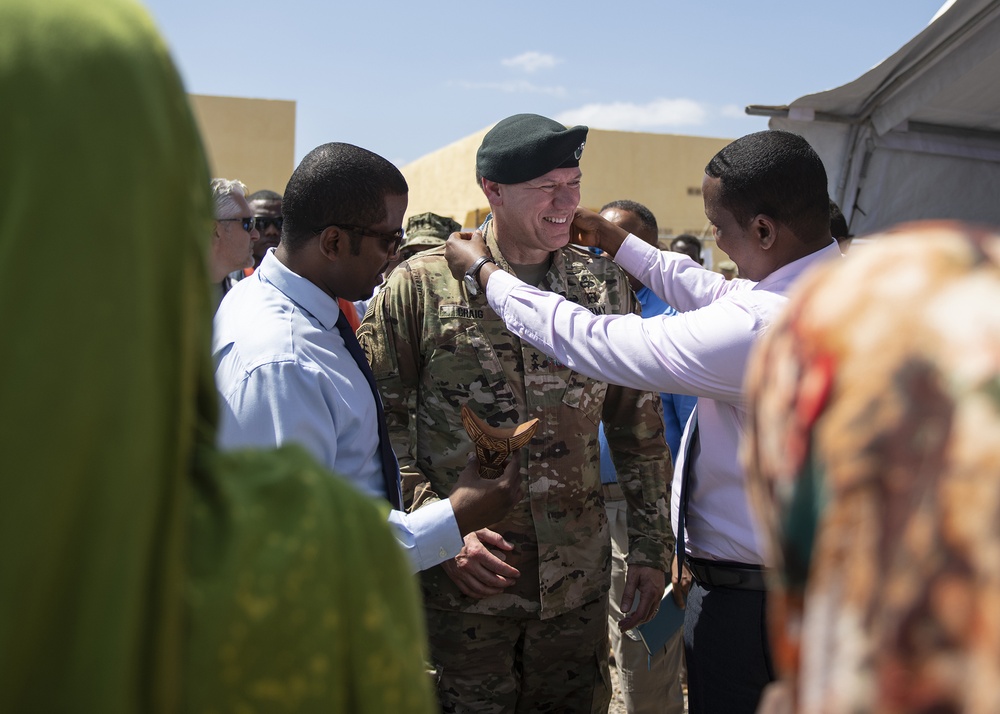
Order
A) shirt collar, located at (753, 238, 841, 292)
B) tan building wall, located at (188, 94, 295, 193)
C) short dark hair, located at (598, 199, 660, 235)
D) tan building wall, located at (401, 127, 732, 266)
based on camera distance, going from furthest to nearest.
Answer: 1. tan building wall, located at (188, 94, 295, 193)
2. tan building wall, located at (401, 127, 732, 266)
3. short dark hair, located at (598, 199, 660, 235)
4. shirt collar, located at (753, 238, 841, 292)

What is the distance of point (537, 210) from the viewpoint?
316cm

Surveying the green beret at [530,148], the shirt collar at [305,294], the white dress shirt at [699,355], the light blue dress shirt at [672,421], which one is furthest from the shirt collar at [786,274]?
the light blue dress shirt at [672,421]

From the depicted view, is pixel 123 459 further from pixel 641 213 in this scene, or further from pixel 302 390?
pixel 641 213

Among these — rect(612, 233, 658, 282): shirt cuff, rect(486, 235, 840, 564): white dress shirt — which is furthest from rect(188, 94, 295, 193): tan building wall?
rect(486, 235, 840, 564): white dress shirt

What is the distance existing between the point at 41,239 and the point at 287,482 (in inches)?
12.1

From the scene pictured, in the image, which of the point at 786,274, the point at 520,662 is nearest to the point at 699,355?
the point at 786,274

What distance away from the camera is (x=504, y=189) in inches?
126

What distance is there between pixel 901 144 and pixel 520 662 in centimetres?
364

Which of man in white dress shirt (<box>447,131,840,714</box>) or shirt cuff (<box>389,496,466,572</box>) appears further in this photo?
man in white dress shirt (<box>447,131,840,714</box>)

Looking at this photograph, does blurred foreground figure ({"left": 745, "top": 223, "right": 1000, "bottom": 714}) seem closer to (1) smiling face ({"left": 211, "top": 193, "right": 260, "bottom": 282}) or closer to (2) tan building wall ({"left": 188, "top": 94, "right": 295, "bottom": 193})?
(1) smiling face ({"left": 211, "top": 193, "right": 260, "bottom": 282})

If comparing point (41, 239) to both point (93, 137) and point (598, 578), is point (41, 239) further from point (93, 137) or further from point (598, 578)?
point (598, 578)

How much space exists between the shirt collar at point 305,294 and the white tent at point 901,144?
3224 millimetres

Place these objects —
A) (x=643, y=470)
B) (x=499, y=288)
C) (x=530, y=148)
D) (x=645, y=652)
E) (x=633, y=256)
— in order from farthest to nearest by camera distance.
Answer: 1. (x=645, y=652)
2. (x=633, y=256)
3. (x=643, y=470)
4. (x=530, y=148)
5. (x=499, y=288)

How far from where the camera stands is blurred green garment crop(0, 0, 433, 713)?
69 centimetres
